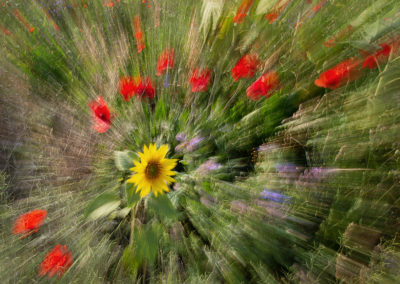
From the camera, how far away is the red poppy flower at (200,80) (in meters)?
0.78

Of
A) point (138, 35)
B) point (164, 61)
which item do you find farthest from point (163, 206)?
point (138, 35)

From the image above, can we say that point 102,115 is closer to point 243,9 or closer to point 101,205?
point 101,205

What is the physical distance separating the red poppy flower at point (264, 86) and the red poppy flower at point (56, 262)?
0.64 metres

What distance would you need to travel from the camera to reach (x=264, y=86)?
671 millimetres

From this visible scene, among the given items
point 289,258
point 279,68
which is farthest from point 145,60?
point 289,258

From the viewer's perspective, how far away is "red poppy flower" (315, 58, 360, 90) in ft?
1.82

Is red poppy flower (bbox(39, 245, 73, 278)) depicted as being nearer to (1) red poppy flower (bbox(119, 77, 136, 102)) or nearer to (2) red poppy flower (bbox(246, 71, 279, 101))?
(1) red poppy flower (bbox(119, 77, 136, 102))

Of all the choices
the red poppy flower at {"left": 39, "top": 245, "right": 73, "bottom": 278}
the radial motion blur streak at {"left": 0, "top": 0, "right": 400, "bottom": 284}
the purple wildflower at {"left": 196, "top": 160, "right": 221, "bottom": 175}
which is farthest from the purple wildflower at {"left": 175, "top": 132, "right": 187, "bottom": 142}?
the red poppy flower at {"left": 39, "top": 245, "right": 73, "bottom": 278}

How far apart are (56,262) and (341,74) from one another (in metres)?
0.82

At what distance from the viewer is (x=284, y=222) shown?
0.59 m

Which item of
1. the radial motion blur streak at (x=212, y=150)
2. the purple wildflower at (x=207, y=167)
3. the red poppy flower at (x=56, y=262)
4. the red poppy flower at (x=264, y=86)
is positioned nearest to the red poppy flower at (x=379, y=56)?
the radial motion blur streak at (x=212, y=150)

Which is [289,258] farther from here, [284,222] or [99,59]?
[99,59]

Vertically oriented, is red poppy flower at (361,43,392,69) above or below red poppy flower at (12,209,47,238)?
above

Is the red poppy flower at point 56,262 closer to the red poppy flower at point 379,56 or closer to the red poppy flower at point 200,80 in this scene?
the red poppy flower at point 200,80
